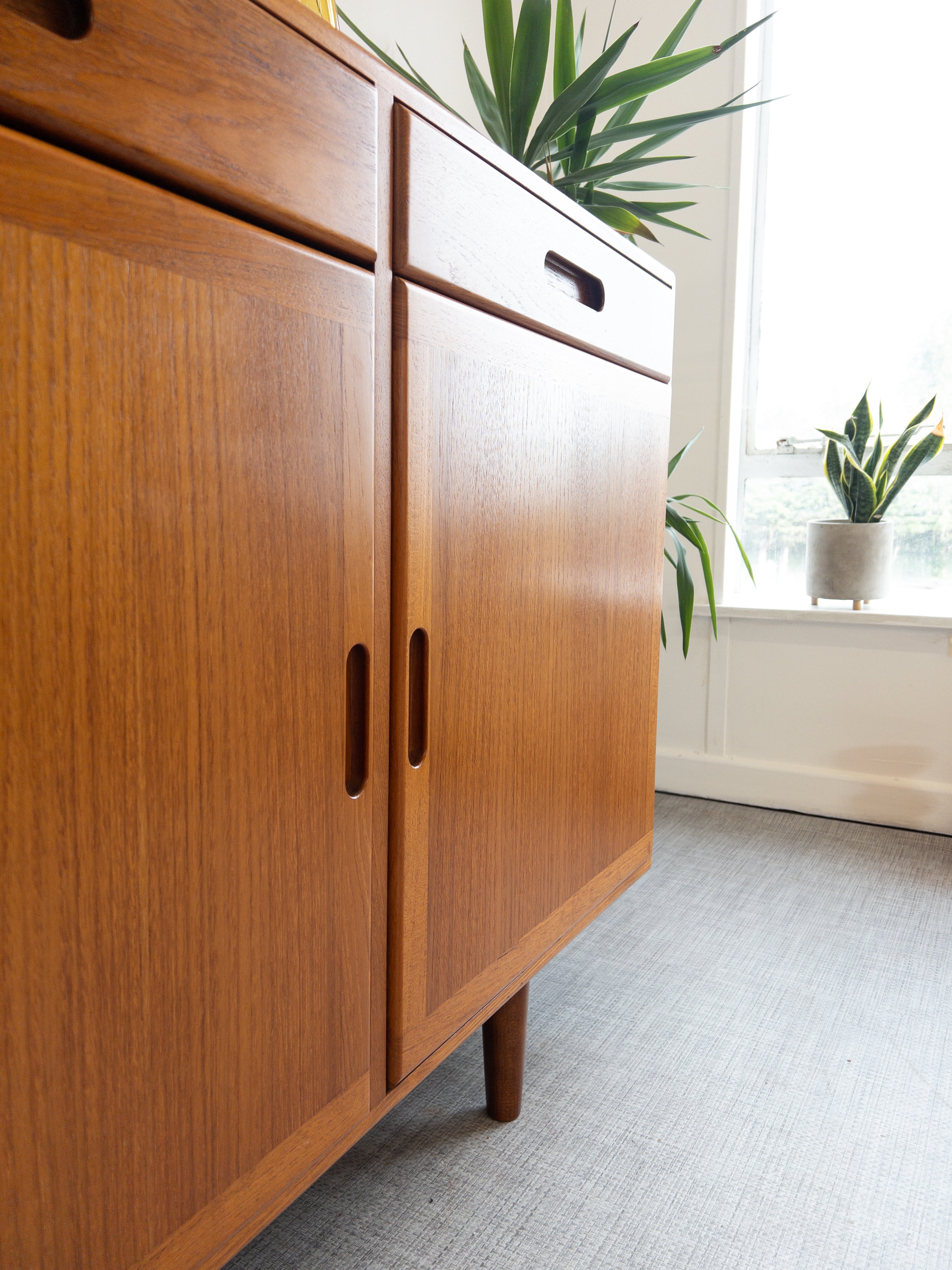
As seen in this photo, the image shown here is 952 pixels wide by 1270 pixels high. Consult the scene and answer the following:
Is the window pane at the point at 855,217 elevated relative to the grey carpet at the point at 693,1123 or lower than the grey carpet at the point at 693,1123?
elevated

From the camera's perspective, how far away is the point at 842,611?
1860mm

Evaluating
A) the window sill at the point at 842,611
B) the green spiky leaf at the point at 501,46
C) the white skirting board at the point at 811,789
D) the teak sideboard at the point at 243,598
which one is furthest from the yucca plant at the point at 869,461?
the teak sideboard at the point at 243,598

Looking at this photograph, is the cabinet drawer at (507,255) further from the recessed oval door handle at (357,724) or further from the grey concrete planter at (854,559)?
the grey concrete planter at (854,559)

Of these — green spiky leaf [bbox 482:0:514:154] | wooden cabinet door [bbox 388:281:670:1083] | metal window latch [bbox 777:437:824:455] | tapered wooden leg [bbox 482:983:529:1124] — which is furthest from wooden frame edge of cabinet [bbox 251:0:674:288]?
metal window latch [bbox 777:437:824:455]

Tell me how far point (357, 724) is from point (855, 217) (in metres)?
1.91

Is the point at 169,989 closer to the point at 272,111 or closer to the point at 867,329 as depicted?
the point at 272,111

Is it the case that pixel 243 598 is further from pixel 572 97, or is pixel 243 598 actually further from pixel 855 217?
pixel 855 217

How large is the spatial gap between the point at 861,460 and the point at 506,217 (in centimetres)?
143

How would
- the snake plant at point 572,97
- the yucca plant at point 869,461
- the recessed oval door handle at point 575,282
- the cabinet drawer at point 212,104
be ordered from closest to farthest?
the cabinet drawer at point 212,104
the recessed oval door handle at point 575,282
the snake plant at point 572,97
the yucca plant at point 869,461

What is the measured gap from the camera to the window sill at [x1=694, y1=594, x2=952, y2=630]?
179 cm

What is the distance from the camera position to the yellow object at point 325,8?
693 mm

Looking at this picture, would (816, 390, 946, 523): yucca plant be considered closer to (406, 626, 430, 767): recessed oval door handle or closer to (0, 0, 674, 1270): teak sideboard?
(0, 0, 674, 1270): teak sideboard

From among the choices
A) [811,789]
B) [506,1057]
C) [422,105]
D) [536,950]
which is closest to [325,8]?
[422,105]

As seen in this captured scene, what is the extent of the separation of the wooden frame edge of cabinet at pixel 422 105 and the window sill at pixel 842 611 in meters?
1.22
